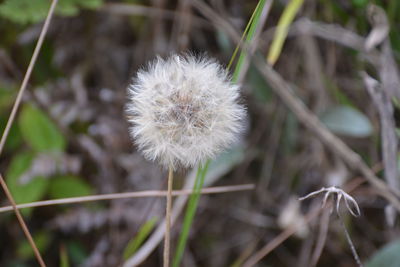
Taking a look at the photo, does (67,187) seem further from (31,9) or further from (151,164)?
(31,9)

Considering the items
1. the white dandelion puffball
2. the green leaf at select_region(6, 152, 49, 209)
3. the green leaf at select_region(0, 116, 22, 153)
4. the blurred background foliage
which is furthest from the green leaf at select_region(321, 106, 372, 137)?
the green leaf at select_region(0, 116, 22, 153)

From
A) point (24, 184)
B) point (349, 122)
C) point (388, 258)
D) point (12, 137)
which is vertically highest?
point (12, 137)

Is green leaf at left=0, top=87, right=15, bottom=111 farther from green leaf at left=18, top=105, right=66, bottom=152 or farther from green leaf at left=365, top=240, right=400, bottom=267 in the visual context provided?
green leaf at left=365, top=240, right=400, bottom=267

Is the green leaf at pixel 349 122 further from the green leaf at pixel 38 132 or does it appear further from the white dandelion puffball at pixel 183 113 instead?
the green leaf at pixel 38 132

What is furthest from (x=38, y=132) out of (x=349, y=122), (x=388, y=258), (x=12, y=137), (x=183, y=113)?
→ (x=388, y=258)

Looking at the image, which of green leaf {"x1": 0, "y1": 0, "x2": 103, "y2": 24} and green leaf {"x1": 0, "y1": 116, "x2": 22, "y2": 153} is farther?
green leaf {"x1": 0, "y1": 116, "x2": 22, "y2": 153}

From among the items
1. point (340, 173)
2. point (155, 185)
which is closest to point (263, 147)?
point (340, 173)

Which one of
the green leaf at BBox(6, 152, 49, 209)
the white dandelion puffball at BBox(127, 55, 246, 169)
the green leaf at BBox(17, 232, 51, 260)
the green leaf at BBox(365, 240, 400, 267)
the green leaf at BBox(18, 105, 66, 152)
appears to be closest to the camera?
the white dandelion puffball at BBox(127, 55, 246, 169)
